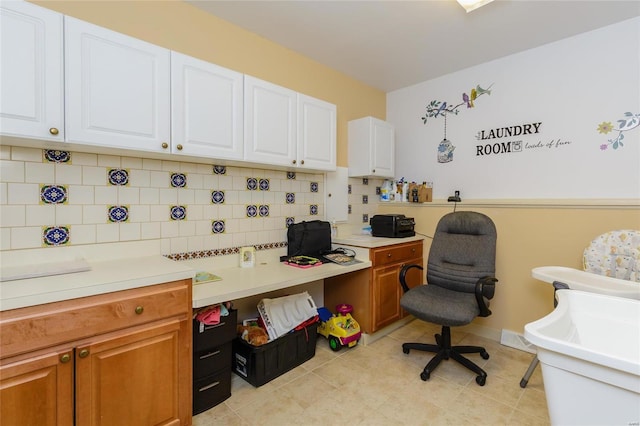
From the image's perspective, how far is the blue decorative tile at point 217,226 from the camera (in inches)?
90.9

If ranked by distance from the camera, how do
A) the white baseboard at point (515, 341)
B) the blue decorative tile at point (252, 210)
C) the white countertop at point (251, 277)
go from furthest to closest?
the white baseboard at point (515, 341), the blue decorative tile at point (252, 210), the white countertop at point (251, 277)

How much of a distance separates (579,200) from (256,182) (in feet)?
8.67

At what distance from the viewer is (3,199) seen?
1549 mm

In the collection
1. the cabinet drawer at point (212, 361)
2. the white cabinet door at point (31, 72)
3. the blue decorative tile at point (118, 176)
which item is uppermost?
the white cabinet door at point (31, 72)

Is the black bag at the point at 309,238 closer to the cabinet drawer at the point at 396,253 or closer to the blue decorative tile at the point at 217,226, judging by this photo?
the cabinet drawer at the point at 396,253

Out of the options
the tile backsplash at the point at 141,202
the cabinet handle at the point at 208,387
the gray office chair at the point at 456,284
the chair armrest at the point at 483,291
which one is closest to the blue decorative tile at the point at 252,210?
the tile backsplash at the point at 141,202

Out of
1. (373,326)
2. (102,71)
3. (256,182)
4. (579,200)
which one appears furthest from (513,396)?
(102,71)

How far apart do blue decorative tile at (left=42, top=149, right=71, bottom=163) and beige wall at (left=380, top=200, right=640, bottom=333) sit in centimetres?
319

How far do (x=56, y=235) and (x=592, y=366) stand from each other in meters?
2.35

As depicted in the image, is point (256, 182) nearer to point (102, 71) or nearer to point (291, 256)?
point (291, 256)

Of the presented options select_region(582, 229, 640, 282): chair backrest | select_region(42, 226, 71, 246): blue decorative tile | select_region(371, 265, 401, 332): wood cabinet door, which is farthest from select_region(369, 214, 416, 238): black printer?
select_region(42, 226, 71, 246): blue decorative tile

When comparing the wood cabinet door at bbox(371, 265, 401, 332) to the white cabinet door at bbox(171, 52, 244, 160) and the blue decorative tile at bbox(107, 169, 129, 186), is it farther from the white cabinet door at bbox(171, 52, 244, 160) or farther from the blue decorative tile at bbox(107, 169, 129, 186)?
the blue decorative tile at bbox(107, 169, 129, 186)

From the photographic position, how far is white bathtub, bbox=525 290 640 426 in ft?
2.25

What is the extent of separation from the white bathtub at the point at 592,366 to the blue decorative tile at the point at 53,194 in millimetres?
2259
